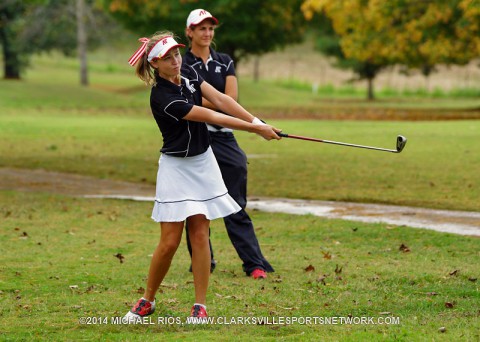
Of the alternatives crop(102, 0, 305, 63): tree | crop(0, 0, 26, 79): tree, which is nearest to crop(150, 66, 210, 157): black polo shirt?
crop(102, 0, 305, 63): tree

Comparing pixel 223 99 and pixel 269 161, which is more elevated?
pixel 223 99

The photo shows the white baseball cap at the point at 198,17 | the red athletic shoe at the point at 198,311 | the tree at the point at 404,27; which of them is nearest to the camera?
the red athletic shoe at the point at 198,311

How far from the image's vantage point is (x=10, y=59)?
58.0 m

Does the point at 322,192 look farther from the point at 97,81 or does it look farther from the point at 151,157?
the point at 97,81

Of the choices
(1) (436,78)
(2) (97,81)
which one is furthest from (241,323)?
(1) (436,78)

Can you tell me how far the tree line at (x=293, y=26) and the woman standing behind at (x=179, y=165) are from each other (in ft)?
32.5

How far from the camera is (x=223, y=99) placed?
24.2ft

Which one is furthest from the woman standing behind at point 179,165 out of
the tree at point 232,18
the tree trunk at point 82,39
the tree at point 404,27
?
the tree trunk at point 82,39

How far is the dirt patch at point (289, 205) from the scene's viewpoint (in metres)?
12.0

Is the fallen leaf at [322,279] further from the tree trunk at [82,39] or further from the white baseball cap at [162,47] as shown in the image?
the tree trunk at [82,39]

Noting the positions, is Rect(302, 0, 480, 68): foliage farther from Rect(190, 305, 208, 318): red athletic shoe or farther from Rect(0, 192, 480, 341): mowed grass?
Rect(190, 305, 208, 318): red athletic shoe

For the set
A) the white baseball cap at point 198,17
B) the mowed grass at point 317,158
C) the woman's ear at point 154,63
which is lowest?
the mowed grass at point 317,158

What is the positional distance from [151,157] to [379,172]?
5.67m

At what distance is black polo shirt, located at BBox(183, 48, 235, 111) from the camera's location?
8.53 metres
